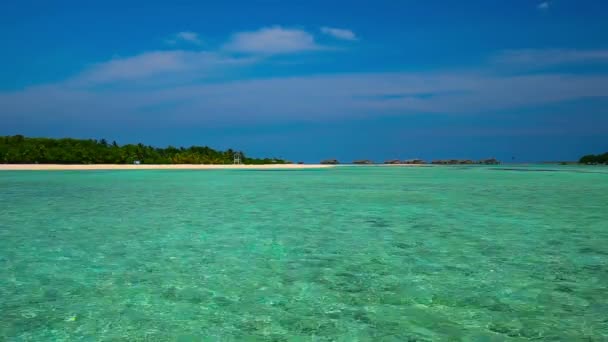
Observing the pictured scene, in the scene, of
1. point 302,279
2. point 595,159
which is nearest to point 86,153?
point 302,279

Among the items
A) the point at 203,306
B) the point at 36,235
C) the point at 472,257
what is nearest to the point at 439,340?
the point at 203,306

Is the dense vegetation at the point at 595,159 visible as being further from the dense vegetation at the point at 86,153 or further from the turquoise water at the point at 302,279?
the turquoise water at the point at 302,279

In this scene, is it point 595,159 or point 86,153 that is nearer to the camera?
point 86,153

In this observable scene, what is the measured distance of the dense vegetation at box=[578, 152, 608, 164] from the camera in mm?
155250

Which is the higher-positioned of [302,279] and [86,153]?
[86,153]

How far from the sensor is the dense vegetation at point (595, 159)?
15525cm

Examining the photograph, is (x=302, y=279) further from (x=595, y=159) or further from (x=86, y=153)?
(x=595, y=159)

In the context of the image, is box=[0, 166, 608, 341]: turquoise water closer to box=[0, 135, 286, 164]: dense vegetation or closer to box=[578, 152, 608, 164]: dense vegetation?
box=[0, 135, 286, 164]: dense vegetation

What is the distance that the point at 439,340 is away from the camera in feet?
13.8

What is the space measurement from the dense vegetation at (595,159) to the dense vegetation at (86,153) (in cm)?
13050

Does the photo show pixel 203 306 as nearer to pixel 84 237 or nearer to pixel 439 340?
pixel 439 340

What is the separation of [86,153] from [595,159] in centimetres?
16505

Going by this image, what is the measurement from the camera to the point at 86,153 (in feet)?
271

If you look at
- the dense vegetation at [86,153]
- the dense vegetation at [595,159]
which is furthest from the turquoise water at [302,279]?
the dense vegetation at [595,159]
